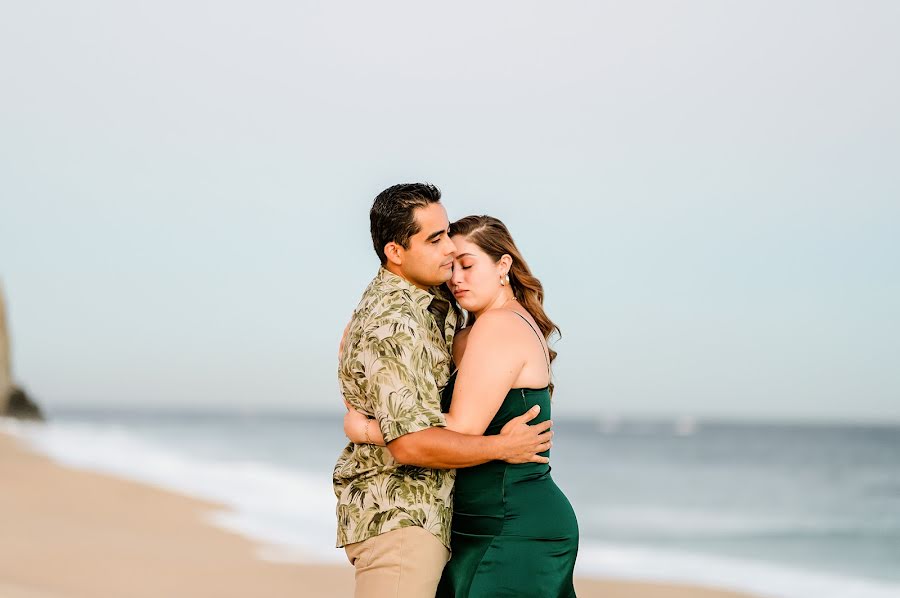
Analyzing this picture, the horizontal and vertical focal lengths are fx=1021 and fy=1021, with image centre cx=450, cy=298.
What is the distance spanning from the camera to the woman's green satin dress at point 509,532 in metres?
3.27

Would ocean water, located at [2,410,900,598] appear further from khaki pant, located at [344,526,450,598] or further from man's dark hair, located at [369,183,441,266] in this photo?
man's dark hair, located at [369,183,441,266]

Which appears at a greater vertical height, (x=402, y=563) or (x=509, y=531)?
(x=509, y=531)

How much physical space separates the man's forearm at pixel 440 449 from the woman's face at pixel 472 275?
2.02 ft

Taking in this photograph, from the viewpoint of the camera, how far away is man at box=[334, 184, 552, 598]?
313 centimetres

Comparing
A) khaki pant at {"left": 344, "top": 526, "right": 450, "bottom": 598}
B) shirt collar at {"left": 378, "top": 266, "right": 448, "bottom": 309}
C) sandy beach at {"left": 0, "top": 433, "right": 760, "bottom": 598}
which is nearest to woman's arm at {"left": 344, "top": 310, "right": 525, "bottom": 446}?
shirt collar at {"left": 378, "top": 266, "right": 448, "bottom": 309}

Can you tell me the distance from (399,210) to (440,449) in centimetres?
79
